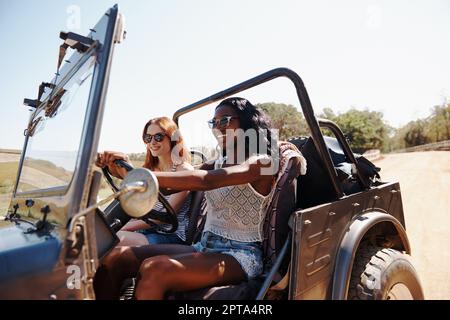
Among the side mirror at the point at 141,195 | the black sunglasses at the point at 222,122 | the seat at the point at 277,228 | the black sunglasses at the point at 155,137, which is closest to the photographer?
the side mirror at the point at 141,195

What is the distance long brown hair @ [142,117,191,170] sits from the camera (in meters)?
2.65

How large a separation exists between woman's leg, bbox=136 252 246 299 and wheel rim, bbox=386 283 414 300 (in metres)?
1.02

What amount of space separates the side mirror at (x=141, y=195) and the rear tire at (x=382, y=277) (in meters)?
1.40

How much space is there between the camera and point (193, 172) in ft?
4.93

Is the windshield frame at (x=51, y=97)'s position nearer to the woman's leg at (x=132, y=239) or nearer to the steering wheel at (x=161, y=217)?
the steering wheel at (x=161, y=217)

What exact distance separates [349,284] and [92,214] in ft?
4.99

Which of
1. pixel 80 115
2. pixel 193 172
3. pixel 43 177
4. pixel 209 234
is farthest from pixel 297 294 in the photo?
pixel 43 177

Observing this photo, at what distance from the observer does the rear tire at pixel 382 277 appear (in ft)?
6.11

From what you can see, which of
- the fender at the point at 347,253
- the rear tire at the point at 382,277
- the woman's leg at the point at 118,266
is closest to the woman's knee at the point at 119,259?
the woman's leg at the point at 118,266

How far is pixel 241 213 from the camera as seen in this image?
1890mm

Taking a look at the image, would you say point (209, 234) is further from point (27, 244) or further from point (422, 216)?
point (422, 216)

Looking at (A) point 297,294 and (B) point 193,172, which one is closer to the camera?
(B) point 193,172

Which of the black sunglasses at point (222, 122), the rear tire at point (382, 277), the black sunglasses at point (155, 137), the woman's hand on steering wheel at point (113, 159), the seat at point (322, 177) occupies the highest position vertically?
the black sunglasses at point (222, 122)
